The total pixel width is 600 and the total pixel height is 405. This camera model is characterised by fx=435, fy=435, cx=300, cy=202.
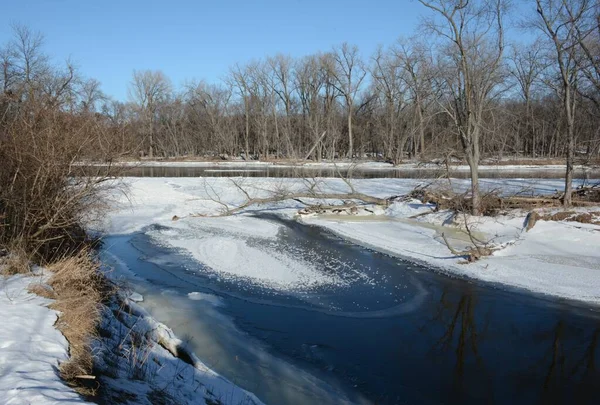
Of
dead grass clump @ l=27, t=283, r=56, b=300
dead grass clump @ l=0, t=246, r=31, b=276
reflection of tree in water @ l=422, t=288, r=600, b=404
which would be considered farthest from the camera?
dead grass clump @ l=0, t=246, r=31, b=276

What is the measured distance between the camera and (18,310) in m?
6.24

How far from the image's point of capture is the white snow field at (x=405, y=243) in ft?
35.6

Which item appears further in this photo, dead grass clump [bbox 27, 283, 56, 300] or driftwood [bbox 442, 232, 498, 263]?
driftwood [bbox 442, 232, 498, 263]

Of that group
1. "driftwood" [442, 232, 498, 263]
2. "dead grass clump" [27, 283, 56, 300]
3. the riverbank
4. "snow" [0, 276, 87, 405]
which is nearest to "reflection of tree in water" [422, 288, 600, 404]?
"driftwood" [442, 232, 498, 263]

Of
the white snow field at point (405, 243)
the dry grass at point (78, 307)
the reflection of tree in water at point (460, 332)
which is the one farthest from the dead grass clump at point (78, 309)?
the reflection of tree in water at point (460, 332)

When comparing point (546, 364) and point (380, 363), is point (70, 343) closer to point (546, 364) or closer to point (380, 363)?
point (380, 363)

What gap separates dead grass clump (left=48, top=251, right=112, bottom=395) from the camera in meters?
4.93

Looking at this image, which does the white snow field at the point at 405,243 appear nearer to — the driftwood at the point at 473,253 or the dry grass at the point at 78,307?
the driftwood at the point at 473,253

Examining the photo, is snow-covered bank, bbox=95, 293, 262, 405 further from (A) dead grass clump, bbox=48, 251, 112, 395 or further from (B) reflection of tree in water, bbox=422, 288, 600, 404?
(B) reflection of tree in water, bbox=422, 288, 600, 404

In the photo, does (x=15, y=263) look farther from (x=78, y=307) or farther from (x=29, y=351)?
(x=29, y=351)

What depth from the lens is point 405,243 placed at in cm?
1466

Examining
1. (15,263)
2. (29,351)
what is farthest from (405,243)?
(29,351)

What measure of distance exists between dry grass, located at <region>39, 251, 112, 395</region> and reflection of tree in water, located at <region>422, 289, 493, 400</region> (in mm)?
4849

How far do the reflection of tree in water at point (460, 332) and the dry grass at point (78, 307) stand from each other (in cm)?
485
